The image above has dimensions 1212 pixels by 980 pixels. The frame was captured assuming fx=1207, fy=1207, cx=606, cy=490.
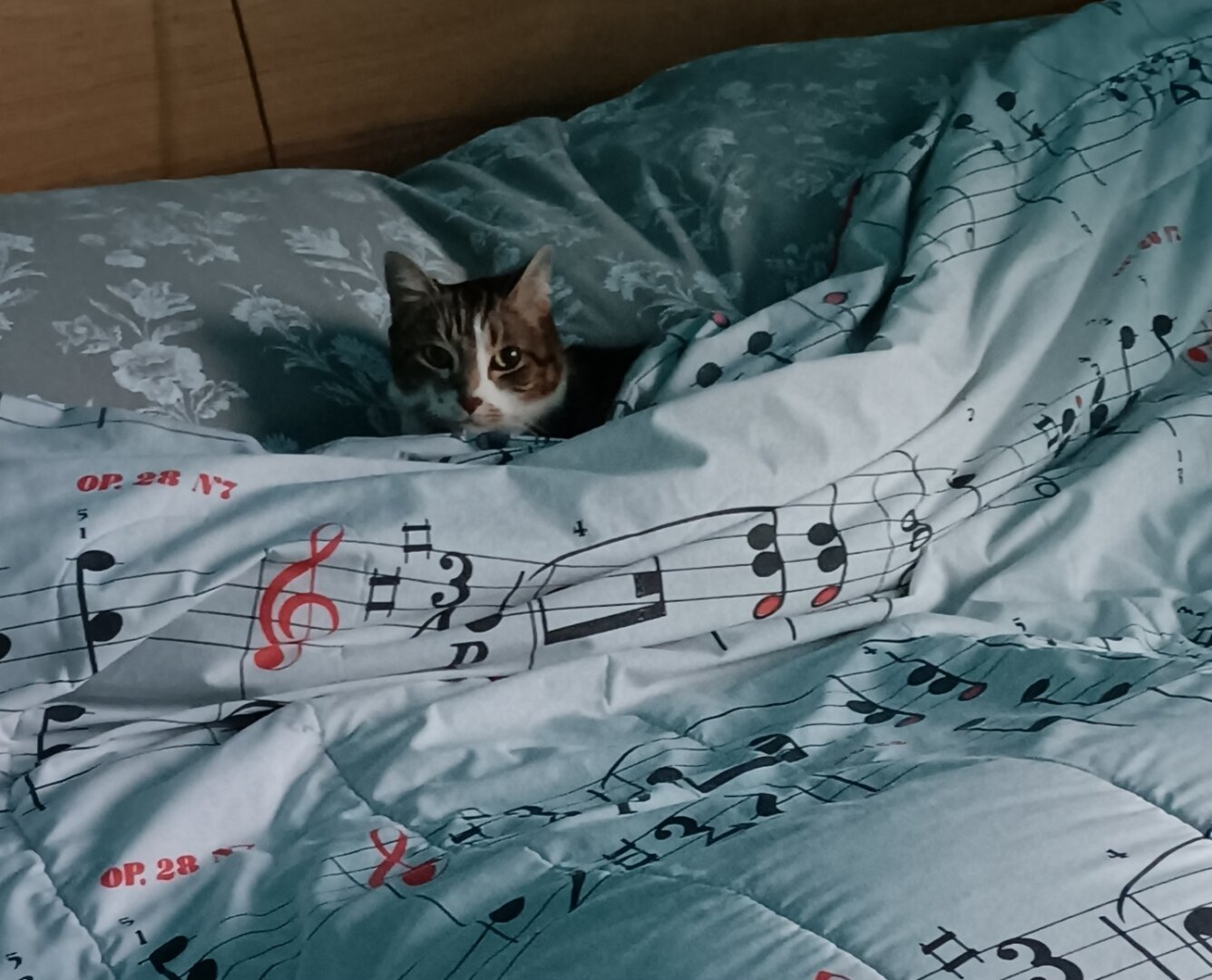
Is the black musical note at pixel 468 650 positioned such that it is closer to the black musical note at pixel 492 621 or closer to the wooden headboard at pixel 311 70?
the black musical note at pixel 492 621

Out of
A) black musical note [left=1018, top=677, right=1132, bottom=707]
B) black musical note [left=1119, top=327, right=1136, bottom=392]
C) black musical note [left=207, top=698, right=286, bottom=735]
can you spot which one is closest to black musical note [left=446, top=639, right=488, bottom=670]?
black musical note [left=207, top=698, right=286, bottom=735]

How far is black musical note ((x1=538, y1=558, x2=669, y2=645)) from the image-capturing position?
85cm

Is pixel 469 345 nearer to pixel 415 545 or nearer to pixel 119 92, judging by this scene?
pixel 415 545

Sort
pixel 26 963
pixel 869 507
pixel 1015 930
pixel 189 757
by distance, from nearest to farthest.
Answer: pixel 1015 930 → pixel 26 963 → pixel 189 757 → pixel 869 507

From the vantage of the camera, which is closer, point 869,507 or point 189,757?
point 189,757

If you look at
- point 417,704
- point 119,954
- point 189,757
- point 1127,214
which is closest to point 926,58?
point 1127,214

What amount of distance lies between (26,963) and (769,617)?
52cm

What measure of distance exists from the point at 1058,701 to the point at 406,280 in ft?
2.25

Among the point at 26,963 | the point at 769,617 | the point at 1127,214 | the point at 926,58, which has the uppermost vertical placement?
the point at 926,58

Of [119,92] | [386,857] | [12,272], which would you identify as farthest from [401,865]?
[119,92]

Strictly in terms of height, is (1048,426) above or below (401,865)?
above

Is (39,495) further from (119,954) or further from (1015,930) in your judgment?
(1015,930)

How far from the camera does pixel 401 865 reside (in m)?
0.69

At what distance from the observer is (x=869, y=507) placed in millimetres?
924
